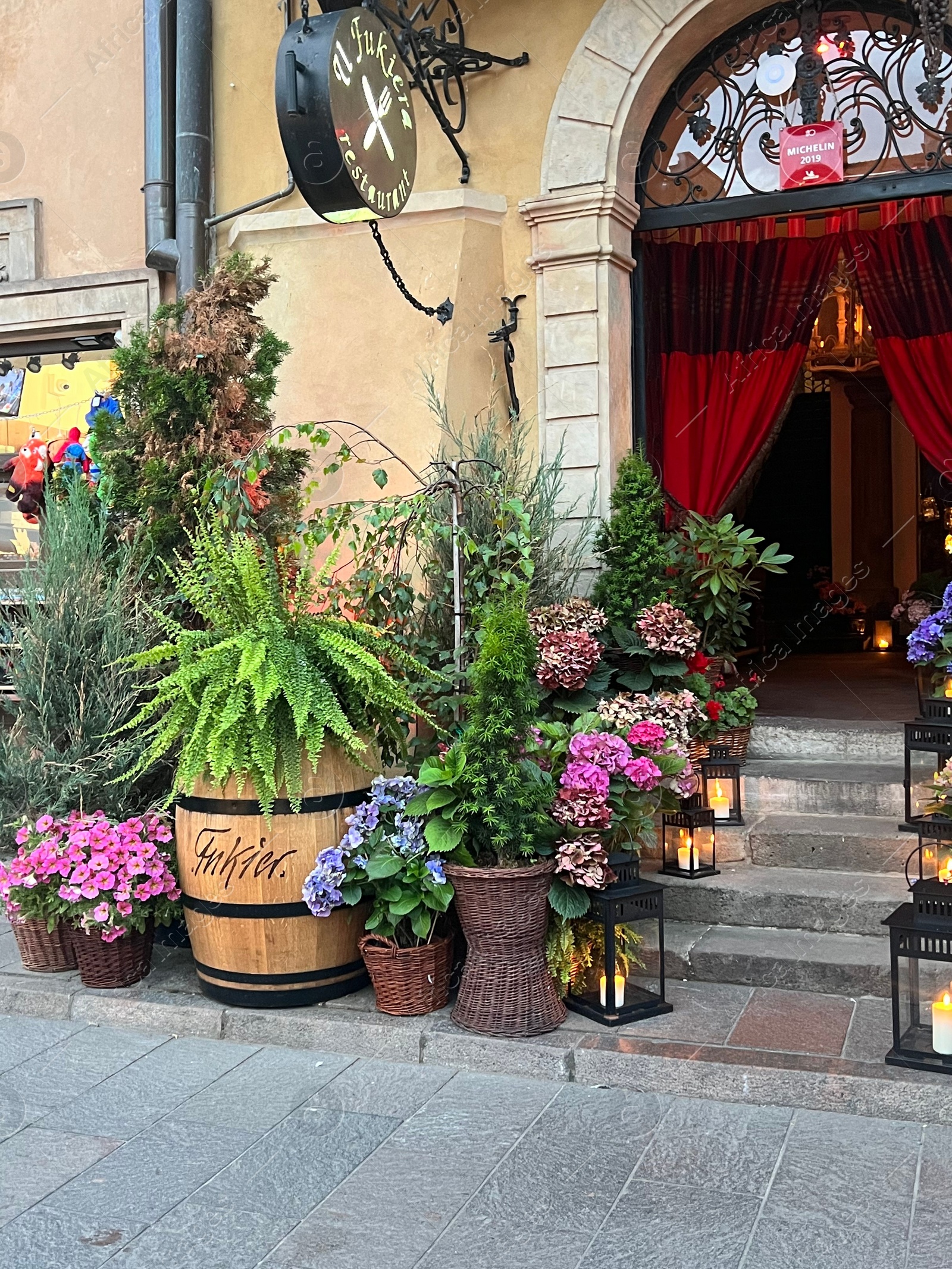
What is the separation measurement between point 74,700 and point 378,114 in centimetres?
286

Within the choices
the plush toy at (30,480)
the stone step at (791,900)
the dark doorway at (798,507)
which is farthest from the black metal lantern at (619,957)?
the dark doorway at (798,507)

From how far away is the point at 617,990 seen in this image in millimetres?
4301

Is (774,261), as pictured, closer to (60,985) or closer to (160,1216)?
(60,985)

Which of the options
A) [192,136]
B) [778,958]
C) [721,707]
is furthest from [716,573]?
[192,136]

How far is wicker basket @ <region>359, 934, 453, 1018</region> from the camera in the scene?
4.37 m

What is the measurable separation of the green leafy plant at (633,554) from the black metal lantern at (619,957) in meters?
1.68

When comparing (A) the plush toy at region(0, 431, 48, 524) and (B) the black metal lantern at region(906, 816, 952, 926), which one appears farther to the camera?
(A) the plush toy at region(0, 431, 48, 524)

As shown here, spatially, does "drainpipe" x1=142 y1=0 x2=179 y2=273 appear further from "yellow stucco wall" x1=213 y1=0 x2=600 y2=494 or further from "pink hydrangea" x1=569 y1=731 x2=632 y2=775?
"pink hydrangea" x1=569 y1=731 x2=632 y2=775

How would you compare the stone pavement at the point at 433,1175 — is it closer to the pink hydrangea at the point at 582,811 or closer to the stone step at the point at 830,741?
the pink hydrangea at the point at 582,811

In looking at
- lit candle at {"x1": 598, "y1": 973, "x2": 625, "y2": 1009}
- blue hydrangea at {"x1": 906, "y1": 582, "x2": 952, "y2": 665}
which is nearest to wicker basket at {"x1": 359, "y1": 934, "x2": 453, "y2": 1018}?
lit candle at {"x1": 598, "y1": 973, "x2": 625, "y2": 1009}

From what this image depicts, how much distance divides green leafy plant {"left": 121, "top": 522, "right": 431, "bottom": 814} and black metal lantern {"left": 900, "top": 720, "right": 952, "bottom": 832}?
2069 mm

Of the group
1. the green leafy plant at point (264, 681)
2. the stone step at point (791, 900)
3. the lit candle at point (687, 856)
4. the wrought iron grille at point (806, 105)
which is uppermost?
the wrought iron grille at point (806, 105)

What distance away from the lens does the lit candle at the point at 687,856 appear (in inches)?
203

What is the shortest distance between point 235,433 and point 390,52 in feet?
6.21
